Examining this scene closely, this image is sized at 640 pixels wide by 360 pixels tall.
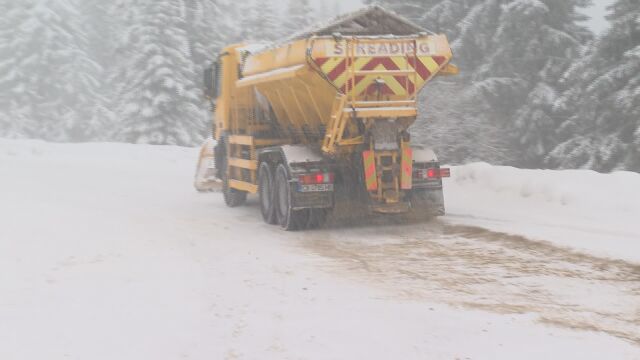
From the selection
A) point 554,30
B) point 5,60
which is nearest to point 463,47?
point 554,30

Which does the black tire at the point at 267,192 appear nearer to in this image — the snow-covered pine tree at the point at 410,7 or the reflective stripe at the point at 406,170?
the reflective stripe at the point at 406,170

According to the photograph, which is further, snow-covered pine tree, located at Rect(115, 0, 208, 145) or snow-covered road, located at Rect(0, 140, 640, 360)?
snow-covered pine tree, located at Rect(115, 0, 208, 145)

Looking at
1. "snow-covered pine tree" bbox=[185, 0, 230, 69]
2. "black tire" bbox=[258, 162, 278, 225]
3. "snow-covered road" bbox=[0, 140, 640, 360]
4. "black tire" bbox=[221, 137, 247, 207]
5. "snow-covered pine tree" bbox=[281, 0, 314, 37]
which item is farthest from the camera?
"snow-covered pine tree" bbox=[281, 0, 314, 37]

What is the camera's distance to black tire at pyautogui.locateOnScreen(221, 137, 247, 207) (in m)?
14.9

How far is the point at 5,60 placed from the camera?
45062 millimetres

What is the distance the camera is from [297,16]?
50719mm

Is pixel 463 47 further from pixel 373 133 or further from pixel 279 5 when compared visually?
pixel 279 5

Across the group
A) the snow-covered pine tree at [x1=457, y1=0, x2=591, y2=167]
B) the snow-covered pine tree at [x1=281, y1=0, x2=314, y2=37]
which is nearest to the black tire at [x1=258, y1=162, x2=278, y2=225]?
the snow-covered pine tree at [x1=457, y1=0, x2=591, y2=167]

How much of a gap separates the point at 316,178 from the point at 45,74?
128ft

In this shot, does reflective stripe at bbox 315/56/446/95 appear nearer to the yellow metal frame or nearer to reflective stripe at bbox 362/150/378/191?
the yellow metal frame

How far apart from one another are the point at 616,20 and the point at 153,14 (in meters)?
25.8

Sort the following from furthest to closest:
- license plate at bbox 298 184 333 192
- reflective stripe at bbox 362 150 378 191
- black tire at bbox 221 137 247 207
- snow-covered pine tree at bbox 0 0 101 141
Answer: snow-covered pine tree at bbox 0 0 101 141, black tire at bbox 221 137 247 207, license plate at bbox 298 184 333 192, reflective stripe at bbox 362 150 378 191

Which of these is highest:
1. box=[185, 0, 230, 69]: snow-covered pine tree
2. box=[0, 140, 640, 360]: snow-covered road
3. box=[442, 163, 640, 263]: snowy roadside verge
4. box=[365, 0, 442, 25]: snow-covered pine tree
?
box=[185, 0, 230, 69]: snow-covered pine tree

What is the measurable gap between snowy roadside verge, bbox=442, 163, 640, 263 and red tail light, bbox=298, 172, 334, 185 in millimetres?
1995
